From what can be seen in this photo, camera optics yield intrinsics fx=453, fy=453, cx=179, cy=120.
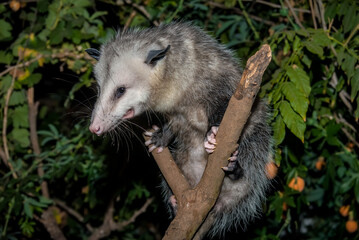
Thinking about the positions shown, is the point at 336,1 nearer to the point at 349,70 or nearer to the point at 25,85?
the point at 349,70

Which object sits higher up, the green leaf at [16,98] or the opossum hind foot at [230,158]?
the opossum hind foot at [230,158]

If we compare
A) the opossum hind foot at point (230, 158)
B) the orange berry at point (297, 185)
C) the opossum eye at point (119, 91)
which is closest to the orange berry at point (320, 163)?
the orange berry at point (297, 185)

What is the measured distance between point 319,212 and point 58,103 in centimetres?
207

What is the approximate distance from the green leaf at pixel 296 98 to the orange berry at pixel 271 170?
0.53 metres

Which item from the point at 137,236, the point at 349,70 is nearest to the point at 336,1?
the point at 349,70

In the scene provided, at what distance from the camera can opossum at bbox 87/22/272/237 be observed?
5.69 feet

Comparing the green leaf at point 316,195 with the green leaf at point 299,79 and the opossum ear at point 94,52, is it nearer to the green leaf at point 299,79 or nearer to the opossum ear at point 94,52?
the green leaf at point 299,79

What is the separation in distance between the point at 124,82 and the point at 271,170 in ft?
2.82

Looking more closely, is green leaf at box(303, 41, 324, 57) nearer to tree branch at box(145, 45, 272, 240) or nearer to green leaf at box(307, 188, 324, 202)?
tree branch at box(145, 45, 272, 240)

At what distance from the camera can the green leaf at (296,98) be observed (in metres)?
A: 1.60

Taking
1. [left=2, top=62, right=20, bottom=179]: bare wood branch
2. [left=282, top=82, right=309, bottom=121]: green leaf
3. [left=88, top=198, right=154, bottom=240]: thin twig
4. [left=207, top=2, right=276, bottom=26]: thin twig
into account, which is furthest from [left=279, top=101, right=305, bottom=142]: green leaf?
[left=2, top=62, right=20, bottom=179]: bare wood branch

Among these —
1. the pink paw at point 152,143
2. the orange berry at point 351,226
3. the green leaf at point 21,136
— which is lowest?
the green leaf at point 21,136

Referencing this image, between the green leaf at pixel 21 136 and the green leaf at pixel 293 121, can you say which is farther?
the green leaf at pixel 21 136

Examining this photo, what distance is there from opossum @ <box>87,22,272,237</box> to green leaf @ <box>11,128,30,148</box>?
3.03 ft
